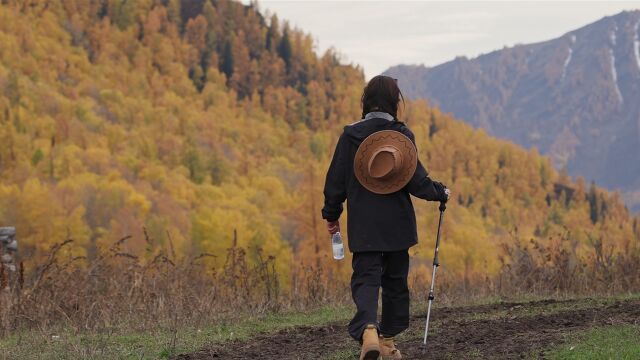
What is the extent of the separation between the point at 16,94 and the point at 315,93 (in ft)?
231

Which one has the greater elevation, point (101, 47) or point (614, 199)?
point (101, 47)

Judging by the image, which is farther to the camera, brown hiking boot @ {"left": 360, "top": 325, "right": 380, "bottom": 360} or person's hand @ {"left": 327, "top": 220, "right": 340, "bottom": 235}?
person's hand @ {"left": 327, "top": 220, "right": 340, "bottom": 235}

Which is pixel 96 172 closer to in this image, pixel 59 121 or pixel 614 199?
pixel 59 121

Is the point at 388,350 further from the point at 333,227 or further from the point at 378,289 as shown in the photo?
the point at 333,227

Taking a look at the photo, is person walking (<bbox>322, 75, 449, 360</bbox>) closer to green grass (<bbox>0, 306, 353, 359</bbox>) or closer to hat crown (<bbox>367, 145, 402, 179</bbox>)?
hat crown (<bbox>367, 145, 402, 179</bbox>)

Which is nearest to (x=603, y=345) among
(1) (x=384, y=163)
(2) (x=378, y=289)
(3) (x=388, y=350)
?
(3) (x=388, y=350)

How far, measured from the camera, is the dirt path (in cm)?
686

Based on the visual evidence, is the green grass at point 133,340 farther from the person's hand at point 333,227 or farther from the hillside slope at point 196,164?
the hillside slope at point 196,164

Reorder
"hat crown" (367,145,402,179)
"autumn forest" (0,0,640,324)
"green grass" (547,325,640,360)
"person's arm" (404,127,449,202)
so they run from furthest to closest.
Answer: "autumn forest" (0,0,640,324)
"person's arm" (404,127,449,202)
"hat crown" (367,145,402,179)
"green grass" (547,325,640,360)

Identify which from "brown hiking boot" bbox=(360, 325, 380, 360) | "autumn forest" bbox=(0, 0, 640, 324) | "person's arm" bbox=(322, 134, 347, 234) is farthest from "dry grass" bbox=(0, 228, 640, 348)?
"autumn forest" bbox=(0, 0, 640, 324)

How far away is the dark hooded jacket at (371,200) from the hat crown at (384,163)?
20 cm

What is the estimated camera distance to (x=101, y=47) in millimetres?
199750

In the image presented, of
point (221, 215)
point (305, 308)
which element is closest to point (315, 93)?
point (221, 215)

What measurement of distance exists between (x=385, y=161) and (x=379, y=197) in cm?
31
